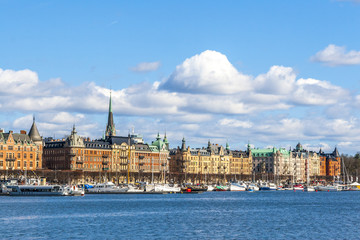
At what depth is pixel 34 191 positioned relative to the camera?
133375 millimetres

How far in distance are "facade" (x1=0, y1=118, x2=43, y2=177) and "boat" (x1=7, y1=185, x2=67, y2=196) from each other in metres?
42.3

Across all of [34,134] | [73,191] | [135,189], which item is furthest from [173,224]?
[34,134]

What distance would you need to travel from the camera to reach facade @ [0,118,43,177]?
182 meters

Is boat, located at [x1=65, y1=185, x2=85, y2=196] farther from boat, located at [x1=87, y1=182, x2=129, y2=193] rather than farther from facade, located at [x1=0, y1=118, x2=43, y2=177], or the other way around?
facade, located at [x1=0, y1=118, x2=43, y2=177]

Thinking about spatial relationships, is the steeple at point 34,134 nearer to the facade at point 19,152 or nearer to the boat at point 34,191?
the facade at point 19,152

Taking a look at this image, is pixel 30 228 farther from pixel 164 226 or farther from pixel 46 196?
pixel 46 196

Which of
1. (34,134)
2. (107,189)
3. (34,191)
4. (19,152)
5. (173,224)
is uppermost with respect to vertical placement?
(34,134)

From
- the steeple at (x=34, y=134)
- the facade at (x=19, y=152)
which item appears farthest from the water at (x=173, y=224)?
the steeple at (x=34, y=134)

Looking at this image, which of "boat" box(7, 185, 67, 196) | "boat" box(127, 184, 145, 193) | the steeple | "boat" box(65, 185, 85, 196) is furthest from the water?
the steeple

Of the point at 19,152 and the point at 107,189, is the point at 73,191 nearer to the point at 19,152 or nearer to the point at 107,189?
the point at 107,189

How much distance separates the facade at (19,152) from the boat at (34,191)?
4230cm

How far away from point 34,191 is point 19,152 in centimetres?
5431

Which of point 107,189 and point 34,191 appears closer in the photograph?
point 34,191

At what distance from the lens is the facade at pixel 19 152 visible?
597 ft
